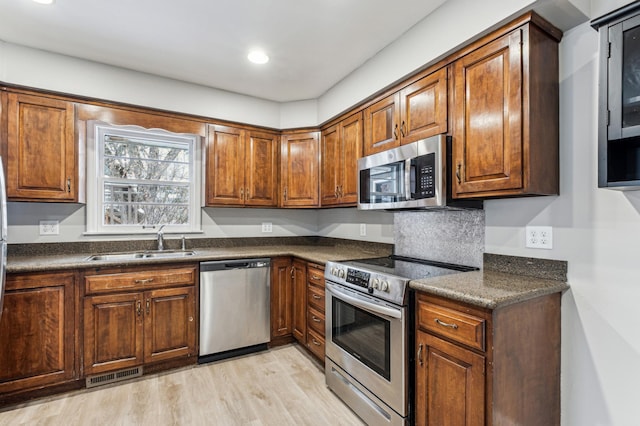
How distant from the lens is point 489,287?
1.52 m

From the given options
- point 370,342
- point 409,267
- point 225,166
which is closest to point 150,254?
point 225,166

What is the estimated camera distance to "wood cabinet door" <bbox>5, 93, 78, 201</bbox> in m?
2.40

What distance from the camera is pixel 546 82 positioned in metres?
1.61

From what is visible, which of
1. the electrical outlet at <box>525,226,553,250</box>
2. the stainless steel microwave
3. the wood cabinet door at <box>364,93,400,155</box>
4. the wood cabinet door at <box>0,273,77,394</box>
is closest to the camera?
the electrical outlet at <box>525,226,553,250</box>

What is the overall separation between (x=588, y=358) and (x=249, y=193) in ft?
9.52

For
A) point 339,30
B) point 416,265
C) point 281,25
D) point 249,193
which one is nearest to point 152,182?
point 249,193

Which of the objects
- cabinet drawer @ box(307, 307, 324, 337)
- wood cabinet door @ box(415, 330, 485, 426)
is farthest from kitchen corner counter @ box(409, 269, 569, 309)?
cabinet drawer @ box(307, 307, 324, 337)

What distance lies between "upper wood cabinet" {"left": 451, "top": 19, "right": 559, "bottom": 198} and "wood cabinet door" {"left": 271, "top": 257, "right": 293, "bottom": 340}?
6.04ft

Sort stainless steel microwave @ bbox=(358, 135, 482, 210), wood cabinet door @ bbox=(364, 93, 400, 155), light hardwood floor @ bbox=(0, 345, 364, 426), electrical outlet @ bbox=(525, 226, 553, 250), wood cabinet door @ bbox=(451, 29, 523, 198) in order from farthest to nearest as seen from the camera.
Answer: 1. wood cabinet door @ bbox=(364, 93, 400, 155)
2. light hardwood floor @ bbox=(0, 345, 364, 426)
3. stainless steel microwave @ bbox=(358, 135, 482, 210)
4. electrical outlet @ bbox=(525, 226, 553, 250)
5. wood cabinet door @ bbox=(451, 29, 523, 198)

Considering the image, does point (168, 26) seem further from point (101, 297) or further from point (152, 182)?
point (101, 297)

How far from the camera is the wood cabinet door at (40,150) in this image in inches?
94.3

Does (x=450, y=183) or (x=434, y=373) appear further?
(x=450, y=183)

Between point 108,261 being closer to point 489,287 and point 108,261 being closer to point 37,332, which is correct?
point 37,332

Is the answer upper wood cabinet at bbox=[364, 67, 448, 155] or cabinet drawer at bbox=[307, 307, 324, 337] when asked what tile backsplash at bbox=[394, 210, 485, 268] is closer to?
upper wood cabinet at bbox=[364, 67, 448, 155]
